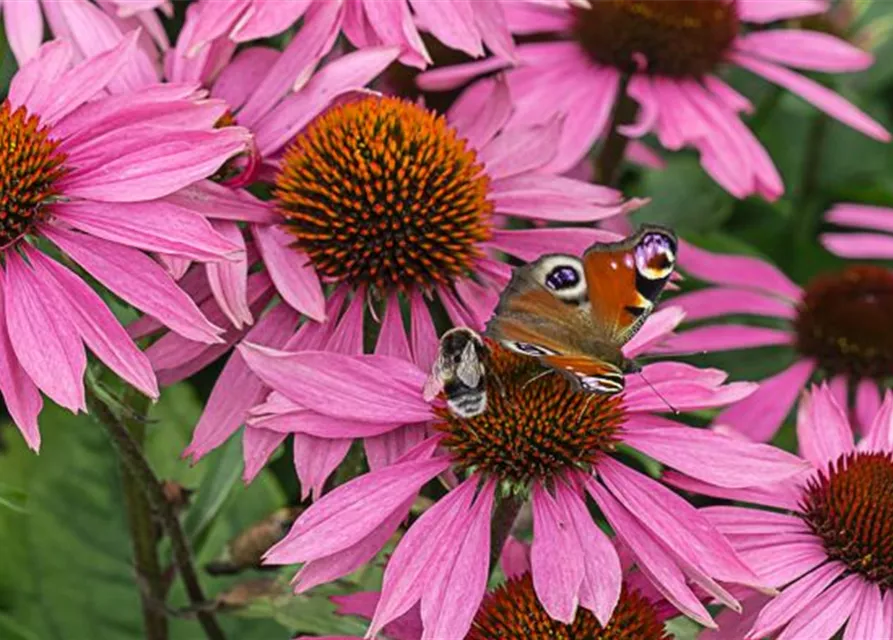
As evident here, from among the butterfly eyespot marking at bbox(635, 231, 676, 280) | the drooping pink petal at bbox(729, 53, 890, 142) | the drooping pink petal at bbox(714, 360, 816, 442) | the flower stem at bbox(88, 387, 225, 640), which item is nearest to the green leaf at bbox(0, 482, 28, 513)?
the flower stem at bbox(88, 387, 225, 640)

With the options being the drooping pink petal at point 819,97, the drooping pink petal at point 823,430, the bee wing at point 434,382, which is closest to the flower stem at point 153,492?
the bee wing at point 434,382

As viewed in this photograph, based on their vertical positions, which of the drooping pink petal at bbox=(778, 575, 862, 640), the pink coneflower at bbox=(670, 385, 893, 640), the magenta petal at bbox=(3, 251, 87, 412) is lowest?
the drooping pink petal at bbox=(778, 575, 862, 640)

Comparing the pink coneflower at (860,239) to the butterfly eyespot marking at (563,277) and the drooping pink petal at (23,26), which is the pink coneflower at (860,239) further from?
the drooping pink petal at (23,26)

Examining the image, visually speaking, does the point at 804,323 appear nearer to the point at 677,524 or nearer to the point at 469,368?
the point at 677,524

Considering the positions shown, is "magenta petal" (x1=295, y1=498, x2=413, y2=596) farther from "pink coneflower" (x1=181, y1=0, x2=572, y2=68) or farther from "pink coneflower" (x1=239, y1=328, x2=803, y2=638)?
"pink coneflower" (x1=181, y1=0, x2=572, y2=68)

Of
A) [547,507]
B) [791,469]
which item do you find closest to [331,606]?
[547,507]

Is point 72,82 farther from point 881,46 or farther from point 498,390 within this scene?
point 881,46
